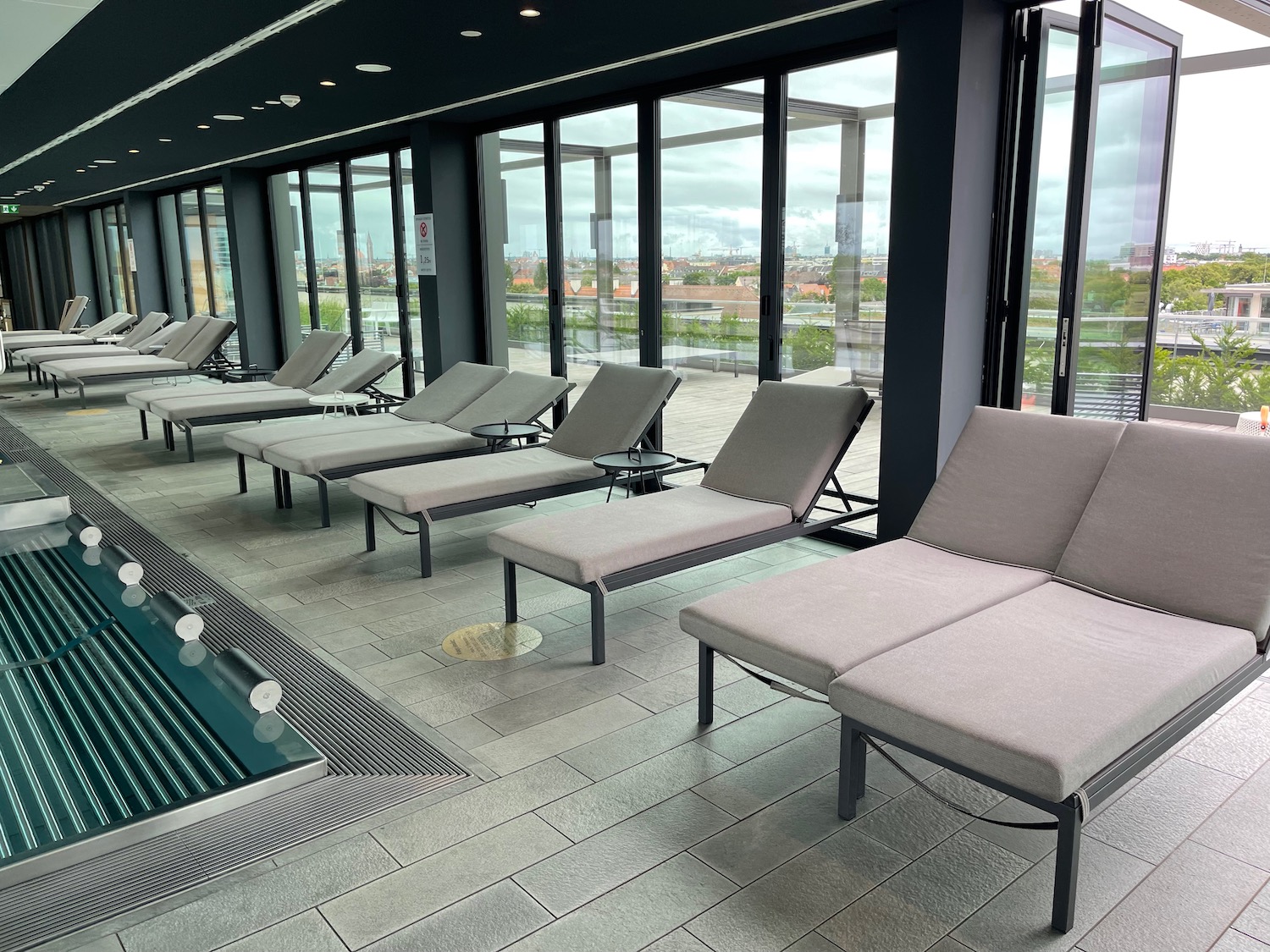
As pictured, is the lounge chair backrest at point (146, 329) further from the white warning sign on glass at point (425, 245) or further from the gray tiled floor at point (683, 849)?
the gray tiled floor at point (683, 849)

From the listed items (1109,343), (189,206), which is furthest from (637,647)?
Result: (189,206)

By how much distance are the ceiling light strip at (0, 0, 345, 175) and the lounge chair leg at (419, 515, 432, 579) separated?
2468mm

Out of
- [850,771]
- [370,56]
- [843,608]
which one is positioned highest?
[370,56]

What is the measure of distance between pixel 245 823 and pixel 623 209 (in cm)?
497

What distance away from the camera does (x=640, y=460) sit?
15.9 feet

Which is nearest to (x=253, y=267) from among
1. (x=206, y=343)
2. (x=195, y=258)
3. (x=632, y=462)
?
(x=206, y=343)

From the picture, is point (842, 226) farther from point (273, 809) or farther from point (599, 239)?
point (273, 809)

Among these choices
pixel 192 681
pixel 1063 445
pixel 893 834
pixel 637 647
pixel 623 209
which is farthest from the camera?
pixel 623 209

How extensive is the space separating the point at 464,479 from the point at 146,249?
41.4ft

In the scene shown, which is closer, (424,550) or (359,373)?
(424,550)

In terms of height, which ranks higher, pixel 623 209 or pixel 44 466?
pixel 623 209

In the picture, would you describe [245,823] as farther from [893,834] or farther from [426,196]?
[426,196]

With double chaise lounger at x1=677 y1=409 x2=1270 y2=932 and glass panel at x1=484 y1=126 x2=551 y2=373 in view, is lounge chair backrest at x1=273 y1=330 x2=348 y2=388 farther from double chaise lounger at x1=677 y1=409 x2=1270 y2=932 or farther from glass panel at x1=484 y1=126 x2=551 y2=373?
double chaise lounger at x1=677 y1=409 x2=1270 y2=932

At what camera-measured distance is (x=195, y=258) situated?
46.6 ft
